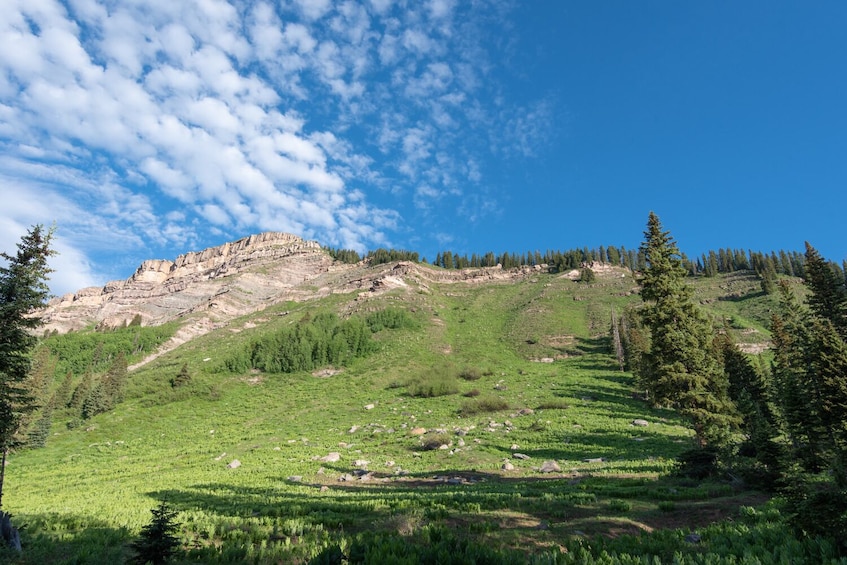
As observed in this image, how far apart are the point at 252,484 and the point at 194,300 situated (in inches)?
6370

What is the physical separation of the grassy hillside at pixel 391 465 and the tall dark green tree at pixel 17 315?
5150 mm

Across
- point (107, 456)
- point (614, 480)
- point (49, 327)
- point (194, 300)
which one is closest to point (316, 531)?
point (614, 480)

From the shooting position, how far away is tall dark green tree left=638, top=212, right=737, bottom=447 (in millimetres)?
21703

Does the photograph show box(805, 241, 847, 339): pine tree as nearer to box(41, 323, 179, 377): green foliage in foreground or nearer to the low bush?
the low bush

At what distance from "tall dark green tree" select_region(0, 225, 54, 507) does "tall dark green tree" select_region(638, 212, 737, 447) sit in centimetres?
3235

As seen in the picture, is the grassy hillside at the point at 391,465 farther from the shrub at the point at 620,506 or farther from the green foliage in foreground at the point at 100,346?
the green foliage in foreground at the point at 100,346

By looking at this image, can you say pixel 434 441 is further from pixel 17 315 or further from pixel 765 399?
pixel 765 399

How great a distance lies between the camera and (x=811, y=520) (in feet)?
23.5

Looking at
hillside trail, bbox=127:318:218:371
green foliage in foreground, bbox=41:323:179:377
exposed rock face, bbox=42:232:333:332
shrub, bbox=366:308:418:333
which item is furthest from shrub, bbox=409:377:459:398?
exposed rock face, bbox=42:232:333:332

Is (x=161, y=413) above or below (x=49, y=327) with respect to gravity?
below

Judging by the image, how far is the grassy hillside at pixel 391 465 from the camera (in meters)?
9.91

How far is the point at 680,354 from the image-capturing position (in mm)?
22906

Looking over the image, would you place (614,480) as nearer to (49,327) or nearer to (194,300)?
(194,300)

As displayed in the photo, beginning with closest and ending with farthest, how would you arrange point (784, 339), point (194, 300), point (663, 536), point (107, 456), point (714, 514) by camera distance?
point (663, 536), point (714, 514), point (107, 456), point (784, 339), point (194, 300)
